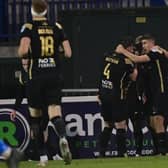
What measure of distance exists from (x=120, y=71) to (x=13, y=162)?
4.22m

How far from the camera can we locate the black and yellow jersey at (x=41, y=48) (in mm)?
10883

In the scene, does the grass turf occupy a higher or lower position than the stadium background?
lower

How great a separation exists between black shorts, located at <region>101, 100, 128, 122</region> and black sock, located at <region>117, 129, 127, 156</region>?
7.7 inches

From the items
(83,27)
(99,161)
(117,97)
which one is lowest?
(99,161)

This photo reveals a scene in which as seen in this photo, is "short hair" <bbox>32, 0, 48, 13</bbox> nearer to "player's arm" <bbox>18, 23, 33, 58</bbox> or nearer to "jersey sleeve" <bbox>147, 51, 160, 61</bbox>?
"player's arm" <bbox>18, 23, 33, 58</bbox>

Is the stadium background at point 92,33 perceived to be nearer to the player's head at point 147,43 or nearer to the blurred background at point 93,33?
the blurred background at point 93,33

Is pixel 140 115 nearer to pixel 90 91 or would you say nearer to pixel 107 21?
pixel 90 91

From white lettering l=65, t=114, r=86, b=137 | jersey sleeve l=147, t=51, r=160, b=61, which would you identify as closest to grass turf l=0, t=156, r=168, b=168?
white lettering l=65, t=114, r=86, b=137

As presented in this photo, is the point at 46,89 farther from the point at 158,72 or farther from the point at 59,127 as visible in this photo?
the point at 158,72

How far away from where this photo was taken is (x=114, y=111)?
41.6ft

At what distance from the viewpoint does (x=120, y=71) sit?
497 inches

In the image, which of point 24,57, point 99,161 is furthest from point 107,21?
point 24,57

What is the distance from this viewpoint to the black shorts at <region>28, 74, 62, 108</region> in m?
10.8

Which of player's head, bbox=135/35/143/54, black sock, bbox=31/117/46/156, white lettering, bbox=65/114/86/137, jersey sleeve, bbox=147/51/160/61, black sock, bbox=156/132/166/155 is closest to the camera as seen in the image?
black sock, bbox=31/117/46/156
